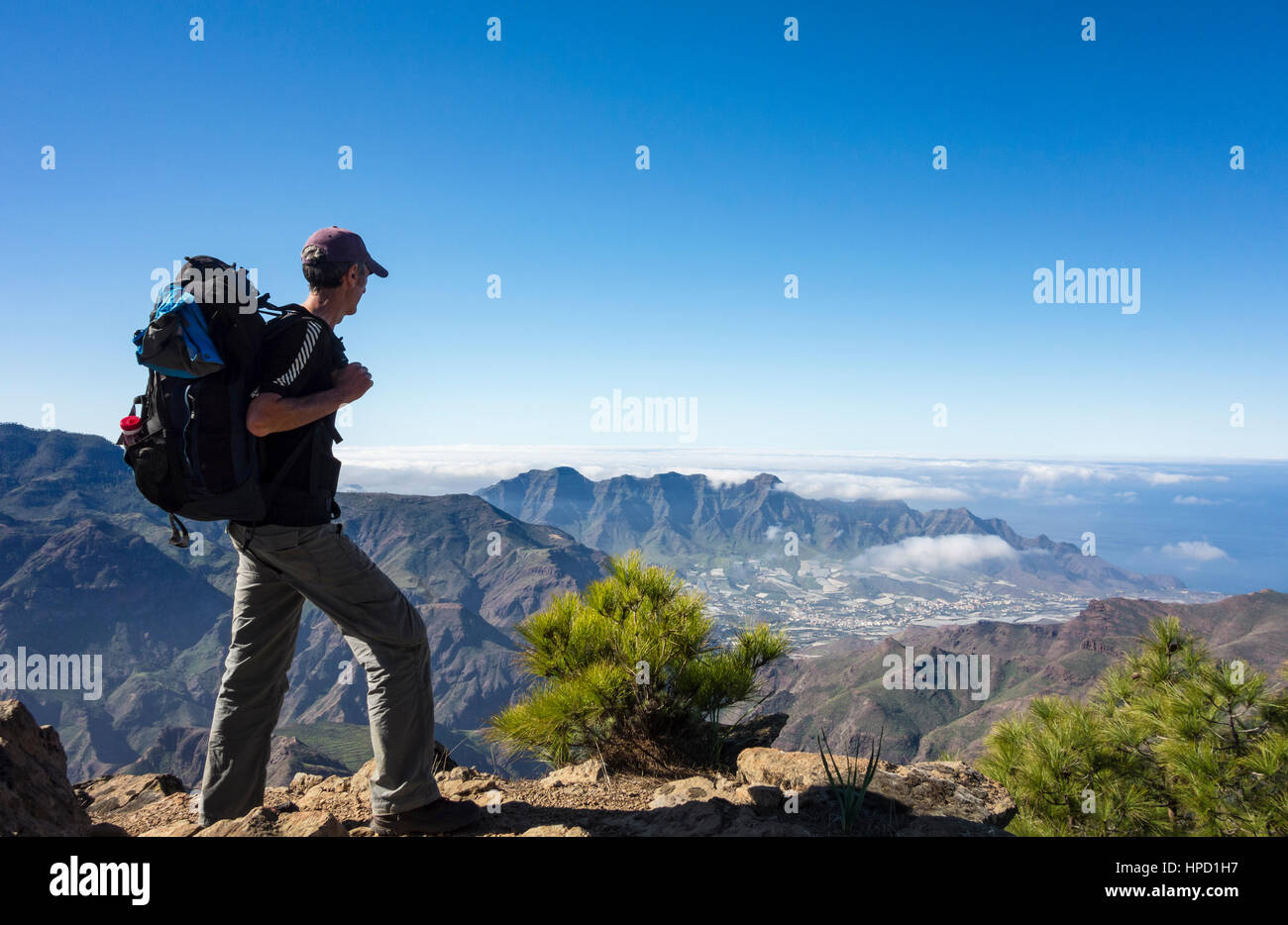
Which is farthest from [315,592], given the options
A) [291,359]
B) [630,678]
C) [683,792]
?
[683,792]

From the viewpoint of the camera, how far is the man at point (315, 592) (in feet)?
10.8

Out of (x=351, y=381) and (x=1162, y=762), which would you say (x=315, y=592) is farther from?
(x=1162, y=762)

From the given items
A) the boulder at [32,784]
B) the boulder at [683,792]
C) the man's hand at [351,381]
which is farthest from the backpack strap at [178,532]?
the boulder at [683,792]

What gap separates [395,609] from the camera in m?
3.53

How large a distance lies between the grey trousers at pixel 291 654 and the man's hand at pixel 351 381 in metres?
0.79

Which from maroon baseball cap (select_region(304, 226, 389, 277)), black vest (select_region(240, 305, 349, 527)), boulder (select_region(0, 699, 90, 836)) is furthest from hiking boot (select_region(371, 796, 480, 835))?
maroon baseball cap (select_region(304, 226, 389, 277))

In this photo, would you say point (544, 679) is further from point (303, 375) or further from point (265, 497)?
point (303, 375)

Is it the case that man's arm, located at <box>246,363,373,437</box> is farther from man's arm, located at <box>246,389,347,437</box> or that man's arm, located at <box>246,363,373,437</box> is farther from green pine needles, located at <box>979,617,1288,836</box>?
green pine needles, located at <box>979,617,1288,836</box>

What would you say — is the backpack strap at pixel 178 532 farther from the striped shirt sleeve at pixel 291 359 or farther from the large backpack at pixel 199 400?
the striped shirt sleeve at pixel 291 359
